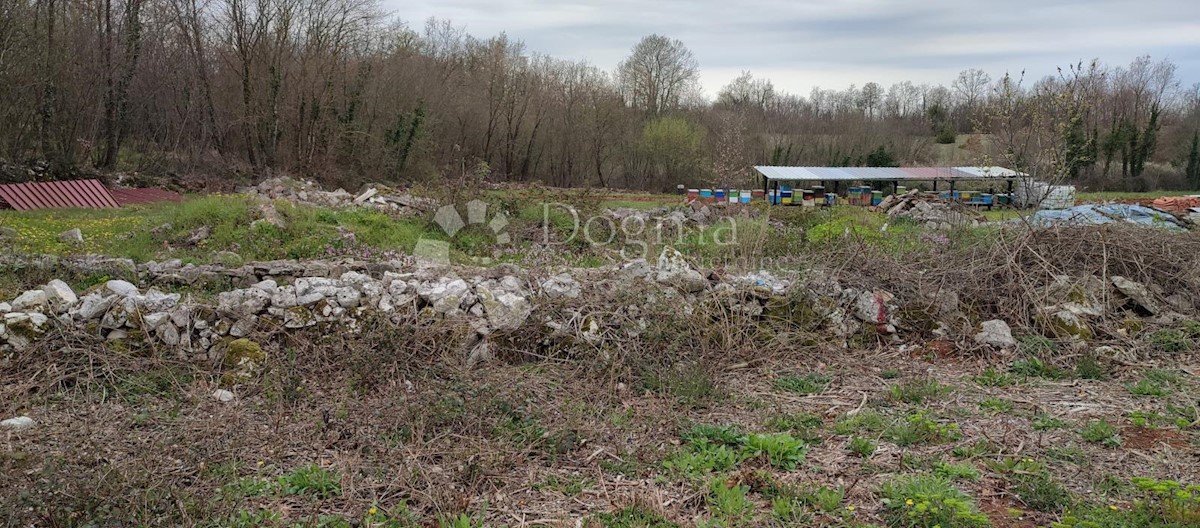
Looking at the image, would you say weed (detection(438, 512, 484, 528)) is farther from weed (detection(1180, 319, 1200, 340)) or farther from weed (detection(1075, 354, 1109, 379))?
weed (detection(1180, 319, 1200, 340))

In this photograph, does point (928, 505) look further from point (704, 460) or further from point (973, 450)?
point (704, 460)

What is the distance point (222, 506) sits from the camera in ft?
11.4

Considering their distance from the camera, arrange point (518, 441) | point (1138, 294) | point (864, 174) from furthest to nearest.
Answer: point (864, 174), point (1138, 294), point (518, 441)

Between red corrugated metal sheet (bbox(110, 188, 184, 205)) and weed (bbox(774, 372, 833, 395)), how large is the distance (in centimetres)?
1582

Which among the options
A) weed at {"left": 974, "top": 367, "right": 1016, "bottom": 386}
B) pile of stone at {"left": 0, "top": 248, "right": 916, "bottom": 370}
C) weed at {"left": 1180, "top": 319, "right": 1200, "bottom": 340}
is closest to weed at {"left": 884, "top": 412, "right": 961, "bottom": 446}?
weed at {"left": 974, "top": 367, "right": 1016, "bottom": 386}

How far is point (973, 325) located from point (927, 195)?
17790 millimetres

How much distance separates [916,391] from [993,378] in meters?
0.91

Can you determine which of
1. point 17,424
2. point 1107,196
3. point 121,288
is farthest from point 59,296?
point 1107,196

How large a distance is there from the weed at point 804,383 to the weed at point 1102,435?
5.28 ft

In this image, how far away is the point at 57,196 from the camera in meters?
15.1

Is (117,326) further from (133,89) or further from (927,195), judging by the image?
(927,195)

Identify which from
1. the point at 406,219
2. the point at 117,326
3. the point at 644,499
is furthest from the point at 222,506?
the point at 406,219

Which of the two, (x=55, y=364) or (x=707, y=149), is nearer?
(x=55, y=364)

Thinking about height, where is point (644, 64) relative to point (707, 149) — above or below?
above
